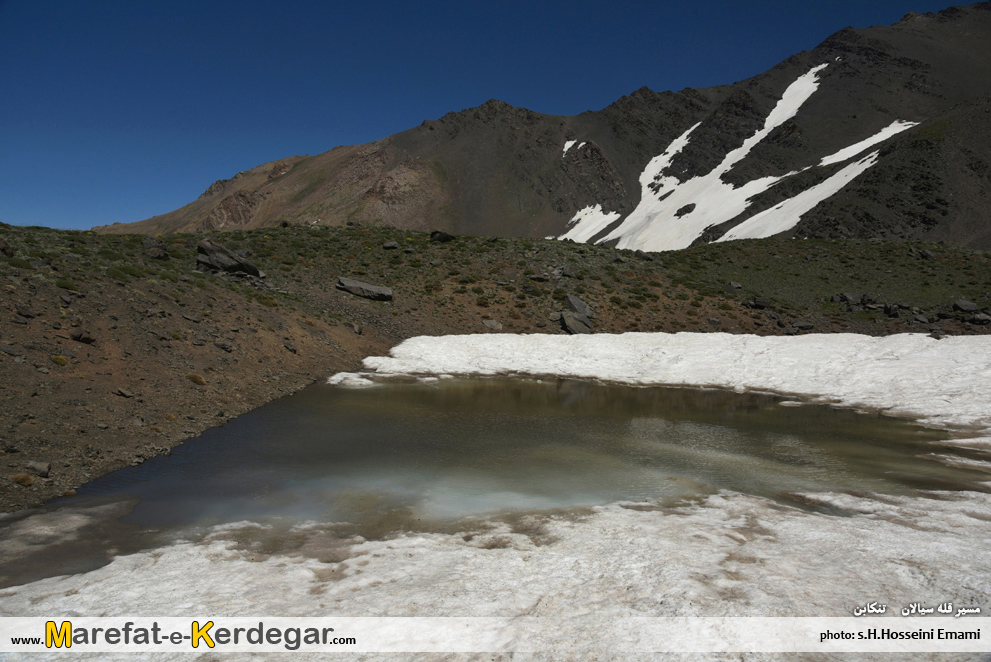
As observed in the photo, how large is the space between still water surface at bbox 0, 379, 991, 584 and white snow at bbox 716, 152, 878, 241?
99.9m

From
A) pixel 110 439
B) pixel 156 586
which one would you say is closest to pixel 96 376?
pixel 110 439

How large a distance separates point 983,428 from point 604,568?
16.8 m

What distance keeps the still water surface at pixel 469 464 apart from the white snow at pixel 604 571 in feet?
3.21

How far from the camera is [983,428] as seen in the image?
1675cm

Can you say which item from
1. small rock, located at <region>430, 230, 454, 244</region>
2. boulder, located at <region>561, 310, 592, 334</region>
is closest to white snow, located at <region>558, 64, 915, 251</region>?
small rock, located at <region>430, 230, 454, 244</region>

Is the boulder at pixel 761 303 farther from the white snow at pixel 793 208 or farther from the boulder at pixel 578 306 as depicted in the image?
the white snow at pixel 793 208

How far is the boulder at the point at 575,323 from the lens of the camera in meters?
38.0

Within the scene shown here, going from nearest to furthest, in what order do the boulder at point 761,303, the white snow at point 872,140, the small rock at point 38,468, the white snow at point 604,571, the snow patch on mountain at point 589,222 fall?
1. the white snow at point 604,571
2. the small rock at point 38,468
3. the boulder at point 761,303
4. the white snow at point 872,140
5. the snow patch on mountain at point 589,222

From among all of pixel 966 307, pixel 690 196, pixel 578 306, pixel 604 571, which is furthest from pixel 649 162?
pixel 604 571

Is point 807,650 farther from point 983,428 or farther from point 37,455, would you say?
point 983,428

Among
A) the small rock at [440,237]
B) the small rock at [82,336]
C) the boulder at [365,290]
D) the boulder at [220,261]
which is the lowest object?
the small rock at [82,336]

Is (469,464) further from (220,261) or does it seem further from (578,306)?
(578,306)

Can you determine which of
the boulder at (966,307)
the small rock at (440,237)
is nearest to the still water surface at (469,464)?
the boulder at (966,307)

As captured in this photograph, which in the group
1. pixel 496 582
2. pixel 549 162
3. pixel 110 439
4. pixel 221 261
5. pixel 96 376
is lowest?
pixel 496 582
